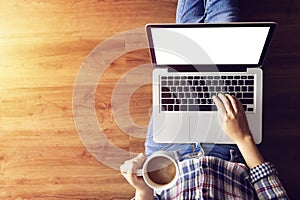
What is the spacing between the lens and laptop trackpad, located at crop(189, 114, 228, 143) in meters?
1.06

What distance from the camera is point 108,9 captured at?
4.21 ft

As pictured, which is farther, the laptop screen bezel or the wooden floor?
the wooden floor

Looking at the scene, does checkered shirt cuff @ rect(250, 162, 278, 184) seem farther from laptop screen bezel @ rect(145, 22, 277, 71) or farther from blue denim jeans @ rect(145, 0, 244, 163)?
laptop screen bezel @ rect(145, 22, 277, 71)

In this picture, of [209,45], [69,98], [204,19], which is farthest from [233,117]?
[69,98]

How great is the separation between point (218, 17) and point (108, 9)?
0.36 m

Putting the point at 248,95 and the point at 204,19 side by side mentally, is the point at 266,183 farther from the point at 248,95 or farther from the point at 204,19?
the point at 204,19

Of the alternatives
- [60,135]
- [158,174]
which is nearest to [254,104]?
[158,174]

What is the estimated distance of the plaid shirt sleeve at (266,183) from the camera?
3.05 ft

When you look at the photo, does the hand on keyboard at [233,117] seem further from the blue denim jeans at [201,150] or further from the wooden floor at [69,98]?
the wooden floor at [69,98]

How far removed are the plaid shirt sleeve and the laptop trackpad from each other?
0.43 feet

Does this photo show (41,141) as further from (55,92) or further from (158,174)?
(158,174)

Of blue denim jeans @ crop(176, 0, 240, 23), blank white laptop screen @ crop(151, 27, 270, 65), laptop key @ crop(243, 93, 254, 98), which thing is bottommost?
laptop key @ crop(243, 93, 254, 98)

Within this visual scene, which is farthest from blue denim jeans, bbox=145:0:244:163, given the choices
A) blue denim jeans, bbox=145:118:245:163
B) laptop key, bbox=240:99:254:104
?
laptop key, bbox=240:99:254:104

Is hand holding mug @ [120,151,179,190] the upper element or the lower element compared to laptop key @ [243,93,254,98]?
lower
